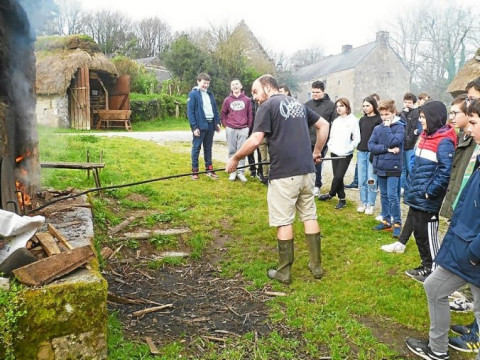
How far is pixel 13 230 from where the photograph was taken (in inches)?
103

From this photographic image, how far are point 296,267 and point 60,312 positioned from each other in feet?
8.74

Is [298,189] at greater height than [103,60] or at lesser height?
lesser

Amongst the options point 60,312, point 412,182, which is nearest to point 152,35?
point 412,182

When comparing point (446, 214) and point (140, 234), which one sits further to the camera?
point (140, 234)

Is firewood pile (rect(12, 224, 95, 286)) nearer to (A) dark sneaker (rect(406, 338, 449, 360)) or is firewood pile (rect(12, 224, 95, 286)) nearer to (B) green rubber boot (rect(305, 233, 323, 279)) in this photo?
(B) green rubber boot (rect(305, 233, 323, 279))

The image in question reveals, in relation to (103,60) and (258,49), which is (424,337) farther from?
(258,49)

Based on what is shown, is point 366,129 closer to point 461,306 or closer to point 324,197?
point 324,197

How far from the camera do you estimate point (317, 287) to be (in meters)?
4.04

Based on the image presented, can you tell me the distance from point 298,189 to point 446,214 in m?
1.36

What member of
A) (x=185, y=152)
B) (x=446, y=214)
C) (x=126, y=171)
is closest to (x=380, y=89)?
(x=185, y=152)

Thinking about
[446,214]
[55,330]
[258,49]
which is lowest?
[55,330]

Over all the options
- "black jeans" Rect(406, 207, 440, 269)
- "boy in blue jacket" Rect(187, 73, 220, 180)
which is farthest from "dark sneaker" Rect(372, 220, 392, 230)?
"boy in blue jacket" Rect(187, 73, 220, 180)

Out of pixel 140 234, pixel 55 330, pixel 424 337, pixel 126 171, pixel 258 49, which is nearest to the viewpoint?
pixel 55 330

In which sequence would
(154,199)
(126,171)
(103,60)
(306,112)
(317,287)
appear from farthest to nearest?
(103,60) < (126,171) < (154,199) < (306,112) < (317,287)
